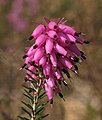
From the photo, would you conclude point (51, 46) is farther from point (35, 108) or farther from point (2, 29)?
point (2, 29)

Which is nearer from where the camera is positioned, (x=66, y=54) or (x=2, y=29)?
(x=66, y=54)

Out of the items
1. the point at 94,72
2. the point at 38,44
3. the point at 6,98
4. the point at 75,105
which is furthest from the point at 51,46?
the point at 75,105

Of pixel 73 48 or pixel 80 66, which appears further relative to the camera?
pixel 80 66

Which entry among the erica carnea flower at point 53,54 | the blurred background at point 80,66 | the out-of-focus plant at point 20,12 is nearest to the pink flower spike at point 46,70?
the erica carnea flower at point 53,54

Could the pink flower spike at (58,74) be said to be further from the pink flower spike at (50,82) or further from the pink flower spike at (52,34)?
the pink flower spike at (52,34)

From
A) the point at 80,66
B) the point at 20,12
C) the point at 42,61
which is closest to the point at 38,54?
the point at 42,61

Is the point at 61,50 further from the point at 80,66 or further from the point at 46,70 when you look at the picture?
the point at 80,66
